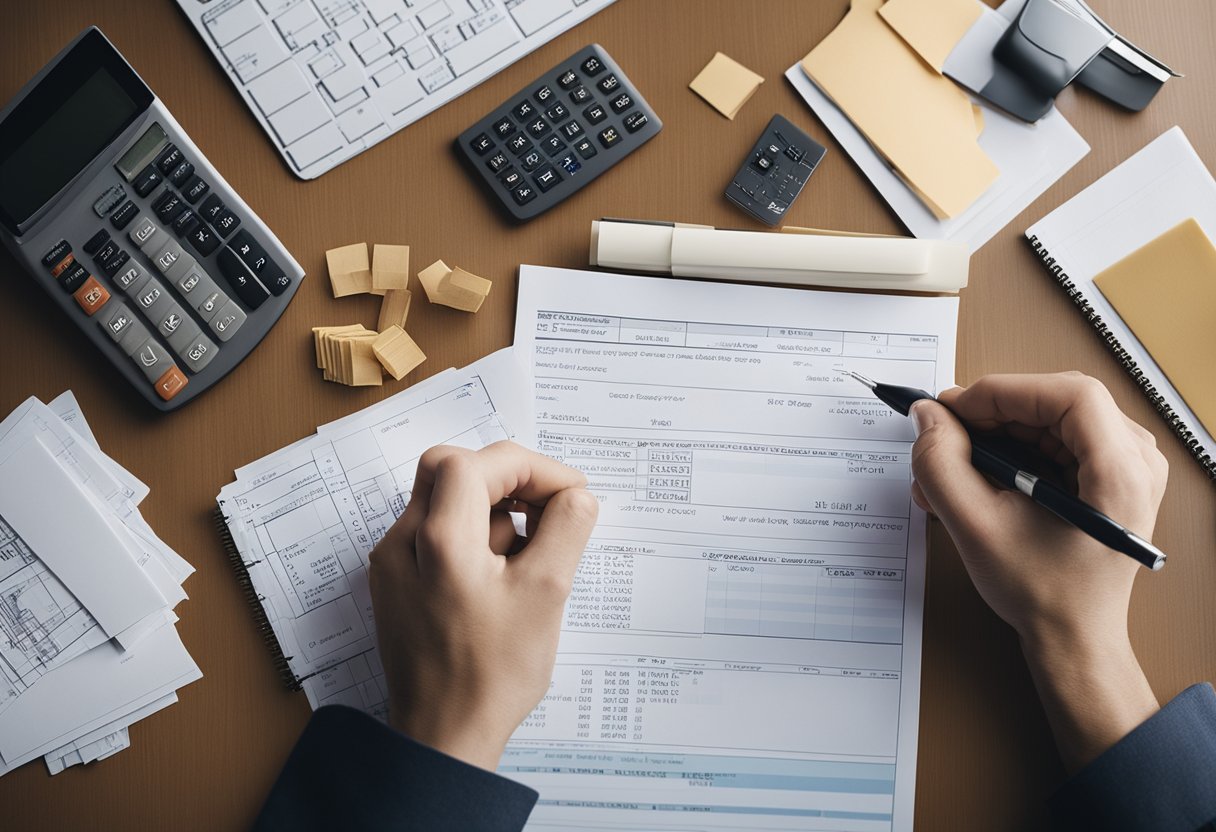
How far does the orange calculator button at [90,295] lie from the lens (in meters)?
0.66

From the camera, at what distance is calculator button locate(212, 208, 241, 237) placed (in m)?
0.68

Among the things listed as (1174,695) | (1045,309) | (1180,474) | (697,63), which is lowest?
(1174,695)

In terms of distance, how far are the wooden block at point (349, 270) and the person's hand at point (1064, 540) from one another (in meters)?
0.43

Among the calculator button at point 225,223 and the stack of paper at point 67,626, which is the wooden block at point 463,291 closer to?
the calculator button at point 225,223

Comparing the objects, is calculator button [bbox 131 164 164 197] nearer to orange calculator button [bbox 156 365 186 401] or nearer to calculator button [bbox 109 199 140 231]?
calculator button [bbox 109 199 140 231]

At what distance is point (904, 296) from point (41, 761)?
0.75 meters

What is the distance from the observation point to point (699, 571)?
689 mm

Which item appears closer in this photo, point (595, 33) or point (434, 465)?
point (434, 465)

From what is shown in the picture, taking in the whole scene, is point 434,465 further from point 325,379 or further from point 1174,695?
point 1174,695

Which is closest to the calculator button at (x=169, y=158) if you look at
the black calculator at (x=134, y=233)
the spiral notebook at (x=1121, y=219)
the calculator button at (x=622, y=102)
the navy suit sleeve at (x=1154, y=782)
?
the black calculator at (x=134, y=233)

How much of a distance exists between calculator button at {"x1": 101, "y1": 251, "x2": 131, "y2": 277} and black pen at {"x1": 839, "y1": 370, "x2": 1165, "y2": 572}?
57 cm

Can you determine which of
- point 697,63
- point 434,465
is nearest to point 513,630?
point 434,465

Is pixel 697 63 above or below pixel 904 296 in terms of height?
above

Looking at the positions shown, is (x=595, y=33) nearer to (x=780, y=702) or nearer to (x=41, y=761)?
(x=780, y=702)
